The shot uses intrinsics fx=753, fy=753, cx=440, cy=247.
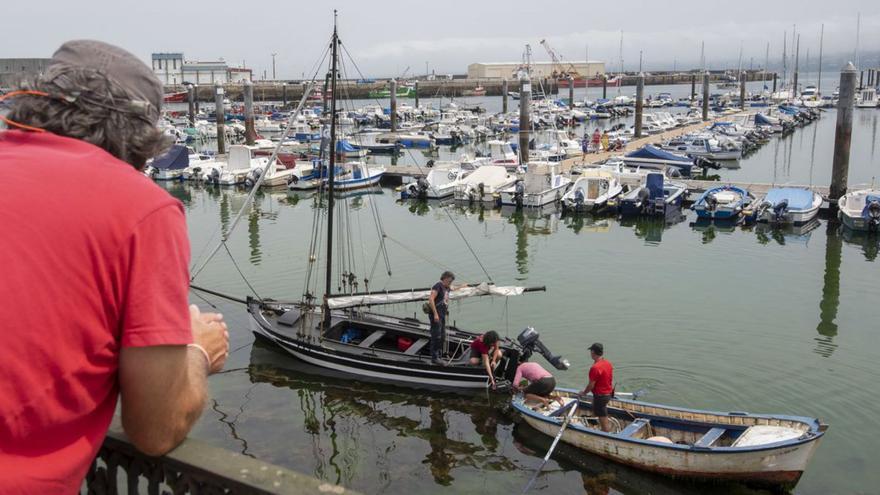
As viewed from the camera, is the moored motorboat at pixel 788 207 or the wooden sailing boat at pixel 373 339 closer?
the wooden sailing boat at pixel 373 339

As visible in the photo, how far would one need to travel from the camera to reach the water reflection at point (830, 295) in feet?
56.6

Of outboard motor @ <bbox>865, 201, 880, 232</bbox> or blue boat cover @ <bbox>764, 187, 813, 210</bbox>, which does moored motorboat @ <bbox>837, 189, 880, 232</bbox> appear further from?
blue boat cover @ <bbox>764, 187, 813, 210</bbox>

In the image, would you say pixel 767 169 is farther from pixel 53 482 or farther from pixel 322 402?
pixel 53 482

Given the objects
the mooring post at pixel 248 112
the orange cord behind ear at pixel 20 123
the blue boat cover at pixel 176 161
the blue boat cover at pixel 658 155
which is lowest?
the blue boat cover at pixel 176 161

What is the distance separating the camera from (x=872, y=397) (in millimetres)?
14047

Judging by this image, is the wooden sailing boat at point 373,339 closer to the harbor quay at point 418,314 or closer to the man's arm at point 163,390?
the harbor quay at point 418,314

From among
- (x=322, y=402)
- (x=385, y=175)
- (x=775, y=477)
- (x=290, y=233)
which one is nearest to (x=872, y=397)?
(x=775, y=477)

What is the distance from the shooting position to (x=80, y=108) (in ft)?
6.30

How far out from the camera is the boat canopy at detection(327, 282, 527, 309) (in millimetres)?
15766

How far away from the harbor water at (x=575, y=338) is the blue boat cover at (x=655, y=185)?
1.90 meters

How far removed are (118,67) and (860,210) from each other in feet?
109

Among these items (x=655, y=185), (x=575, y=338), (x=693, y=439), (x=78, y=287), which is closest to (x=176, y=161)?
(x=655, y=185)

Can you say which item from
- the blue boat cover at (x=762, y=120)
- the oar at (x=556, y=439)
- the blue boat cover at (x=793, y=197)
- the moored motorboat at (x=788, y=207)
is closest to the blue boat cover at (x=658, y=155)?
the blue boat cover at (x=793, y=197)

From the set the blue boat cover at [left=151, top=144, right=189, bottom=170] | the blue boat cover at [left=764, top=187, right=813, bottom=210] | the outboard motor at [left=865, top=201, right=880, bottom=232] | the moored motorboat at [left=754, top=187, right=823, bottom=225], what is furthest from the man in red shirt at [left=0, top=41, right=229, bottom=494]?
the blue boat cover at [left=151, top=144, right=189, bottom=170]
